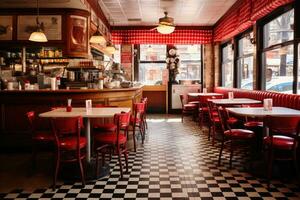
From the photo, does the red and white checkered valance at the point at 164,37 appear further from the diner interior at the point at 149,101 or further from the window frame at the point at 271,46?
the window frame at the point at 271,46

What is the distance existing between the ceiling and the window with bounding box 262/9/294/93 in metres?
2.01

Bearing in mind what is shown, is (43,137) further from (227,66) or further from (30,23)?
(227,66)

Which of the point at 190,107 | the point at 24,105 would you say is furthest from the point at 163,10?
the point at 24,105

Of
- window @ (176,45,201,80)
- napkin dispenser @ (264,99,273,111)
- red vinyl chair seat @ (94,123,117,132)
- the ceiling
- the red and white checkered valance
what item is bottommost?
red vinyl chair seat @ (94,123,117,132)

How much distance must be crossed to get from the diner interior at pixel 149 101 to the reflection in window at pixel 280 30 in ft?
0.08

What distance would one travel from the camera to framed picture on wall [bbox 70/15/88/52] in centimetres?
839

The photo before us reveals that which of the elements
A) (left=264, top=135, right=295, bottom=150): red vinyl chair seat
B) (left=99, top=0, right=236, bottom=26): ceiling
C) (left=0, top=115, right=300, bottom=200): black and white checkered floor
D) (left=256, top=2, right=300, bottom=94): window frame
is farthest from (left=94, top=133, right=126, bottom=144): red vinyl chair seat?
(left=99, top=0, right=236, bottom=26): ceiling

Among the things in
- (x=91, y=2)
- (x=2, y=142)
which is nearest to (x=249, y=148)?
(x=2, y=142)

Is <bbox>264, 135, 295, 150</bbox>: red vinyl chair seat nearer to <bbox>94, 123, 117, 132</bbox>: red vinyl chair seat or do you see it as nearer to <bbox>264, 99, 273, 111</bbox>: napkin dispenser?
<bbox>264, 99, 273, 111</bbox>: napkin dispenser

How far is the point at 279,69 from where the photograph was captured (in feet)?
22.9

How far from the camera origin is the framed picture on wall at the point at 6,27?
8414 millimetres

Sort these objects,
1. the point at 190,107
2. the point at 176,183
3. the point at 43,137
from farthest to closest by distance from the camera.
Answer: the point at 190,107 → the point at 43,137 → the point at 176,183

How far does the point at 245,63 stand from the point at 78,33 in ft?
15.8

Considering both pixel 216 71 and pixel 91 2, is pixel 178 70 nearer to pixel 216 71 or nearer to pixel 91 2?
pixel 216 71
